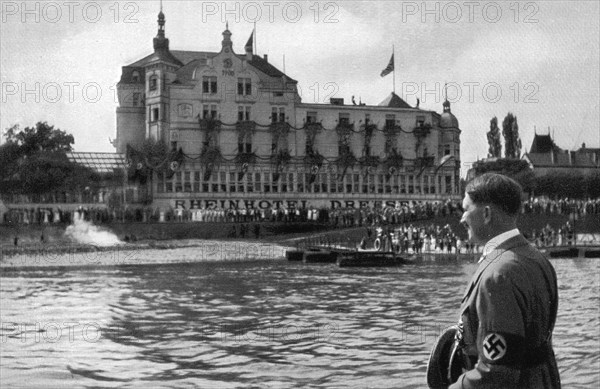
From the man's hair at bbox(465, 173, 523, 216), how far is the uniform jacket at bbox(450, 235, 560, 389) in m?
0.21

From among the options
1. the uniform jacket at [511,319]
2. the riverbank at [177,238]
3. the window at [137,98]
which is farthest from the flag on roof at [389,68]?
the uniform jacket at [511,319]

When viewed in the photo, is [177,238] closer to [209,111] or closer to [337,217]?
[337,217]

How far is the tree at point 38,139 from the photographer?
274 feet

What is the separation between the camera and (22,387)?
1343cm

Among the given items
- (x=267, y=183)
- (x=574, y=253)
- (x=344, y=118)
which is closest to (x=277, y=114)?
(x=267, y=183)

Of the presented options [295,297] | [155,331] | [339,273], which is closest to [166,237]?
[339,273]

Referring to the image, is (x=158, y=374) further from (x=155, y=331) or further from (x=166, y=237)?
(x=166, y=237)

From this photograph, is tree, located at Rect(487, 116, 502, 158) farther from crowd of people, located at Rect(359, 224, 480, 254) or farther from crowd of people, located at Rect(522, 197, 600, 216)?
crowd of people, located at Rect(359, 224, 480, 254)

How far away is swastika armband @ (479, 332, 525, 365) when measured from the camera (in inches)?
169

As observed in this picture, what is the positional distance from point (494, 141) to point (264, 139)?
52.7m

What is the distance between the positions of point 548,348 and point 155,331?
1596 centimetres

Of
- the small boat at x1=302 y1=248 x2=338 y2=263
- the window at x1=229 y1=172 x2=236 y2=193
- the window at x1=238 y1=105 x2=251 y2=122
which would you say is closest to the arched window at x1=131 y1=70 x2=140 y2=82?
the window at x1=238 y1=105 x2=251 y2=122

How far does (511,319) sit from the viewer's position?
4.30m

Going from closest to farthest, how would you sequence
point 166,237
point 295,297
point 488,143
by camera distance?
point 295,297, point 166,237, point 488,143
